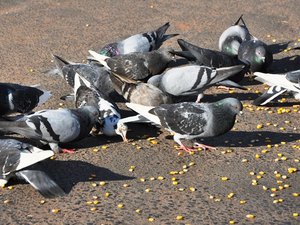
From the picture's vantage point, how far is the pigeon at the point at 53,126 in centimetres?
774

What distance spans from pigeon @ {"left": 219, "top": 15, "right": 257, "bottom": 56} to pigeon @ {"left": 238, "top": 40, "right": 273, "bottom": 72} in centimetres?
22

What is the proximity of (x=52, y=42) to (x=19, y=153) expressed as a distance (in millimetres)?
4711

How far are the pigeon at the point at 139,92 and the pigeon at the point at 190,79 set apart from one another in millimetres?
264

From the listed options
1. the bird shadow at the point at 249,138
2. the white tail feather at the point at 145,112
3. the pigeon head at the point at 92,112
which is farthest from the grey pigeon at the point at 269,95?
the pigeon head at the point at 92,112

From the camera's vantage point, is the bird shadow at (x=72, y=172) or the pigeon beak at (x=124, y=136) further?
the pigeon beak at (x=124, y=136)

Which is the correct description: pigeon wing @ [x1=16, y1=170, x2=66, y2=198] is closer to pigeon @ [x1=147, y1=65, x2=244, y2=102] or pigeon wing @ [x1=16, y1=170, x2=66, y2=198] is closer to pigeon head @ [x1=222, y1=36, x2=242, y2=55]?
pigeon @ [x1=147, y1=65, x2=244, y2=102]

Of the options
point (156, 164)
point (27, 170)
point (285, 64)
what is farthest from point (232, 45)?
point (27, 170)

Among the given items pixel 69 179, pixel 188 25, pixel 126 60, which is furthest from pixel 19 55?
pixel 69 179

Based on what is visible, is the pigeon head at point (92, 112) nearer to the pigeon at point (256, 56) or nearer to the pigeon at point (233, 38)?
the pigeon at point (256, 56)

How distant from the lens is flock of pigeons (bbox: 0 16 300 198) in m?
7.73

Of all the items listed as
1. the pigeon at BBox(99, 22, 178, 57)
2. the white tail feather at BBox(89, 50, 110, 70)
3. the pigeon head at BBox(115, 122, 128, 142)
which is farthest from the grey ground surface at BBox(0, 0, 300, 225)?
the pigeon at BBox(99, 22, 178, 57)

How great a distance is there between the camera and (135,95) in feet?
28.9

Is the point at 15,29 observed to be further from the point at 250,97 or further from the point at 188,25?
the point at 250,97

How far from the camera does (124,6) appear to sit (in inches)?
520
